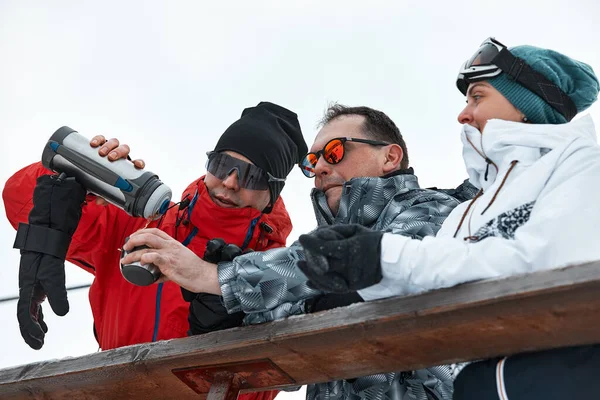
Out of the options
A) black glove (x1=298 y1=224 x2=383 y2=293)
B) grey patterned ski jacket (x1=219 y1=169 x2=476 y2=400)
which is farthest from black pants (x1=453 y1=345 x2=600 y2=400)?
grey patterned ski jacket (x1=219 y1=169 x2=476 y2=400)

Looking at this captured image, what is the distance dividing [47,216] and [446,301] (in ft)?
5.77

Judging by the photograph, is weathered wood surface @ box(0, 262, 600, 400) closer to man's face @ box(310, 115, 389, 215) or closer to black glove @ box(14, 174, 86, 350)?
black glove @ box(14, 174, 86, 350)

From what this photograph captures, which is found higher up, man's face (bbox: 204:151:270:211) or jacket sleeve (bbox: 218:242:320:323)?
man's face (bbox: 204:151:270:211)

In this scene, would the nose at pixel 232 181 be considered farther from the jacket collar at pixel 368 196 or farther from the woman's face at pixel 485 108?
the woman's face at pixel 485 108

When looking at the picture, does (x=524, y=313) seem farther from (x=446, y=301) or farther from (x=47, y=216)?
(x=47, y=216)

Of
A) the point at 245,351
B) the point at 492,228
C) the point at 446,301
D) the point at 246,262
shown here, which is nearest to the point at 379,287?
the point at 446,301

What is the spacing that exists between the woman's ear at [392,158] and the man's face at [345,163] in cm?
1

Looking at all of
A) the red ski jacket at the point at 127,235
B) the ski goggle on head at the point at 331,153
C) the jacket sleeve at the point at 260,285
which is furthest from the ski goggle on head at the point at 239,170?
the jacket sleeve at the point at 260,285

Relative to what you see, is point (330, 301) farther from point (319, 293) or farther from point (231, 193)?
point (231, 193)

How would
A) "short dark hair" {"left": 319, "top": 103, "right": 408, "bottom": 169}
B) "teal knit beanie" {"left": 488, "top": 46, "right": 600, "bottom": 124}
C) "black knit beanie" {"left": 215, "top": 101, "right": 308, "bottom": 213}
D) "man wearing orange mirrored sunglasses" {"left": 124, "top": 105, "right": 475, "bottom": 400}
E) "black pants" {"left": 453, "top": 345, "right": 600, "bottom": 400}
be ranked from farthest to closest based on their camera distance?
"black knit beanie" {"left": 215, "top": 101, "right": 308, "bottom": 213}, "short dark hair" {"left": 319, "top": 103, "right": 408, "bottom": 169}, "man wearing orange mirrored sunglasses" {"left": 124, "top": 105, "right": 475, "bottom": 400}, "teal knit beanie" {"left": 488, "top": 46, "right": 600, "bottom": 124}, "black pants" {"left": 453, "top": 345, "right": 600, "bottom": 400}

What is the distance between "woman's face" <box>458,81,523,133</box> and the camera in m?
2.20

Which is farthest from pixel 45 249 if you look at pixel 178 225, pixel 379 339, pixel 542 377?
pixel 542 377

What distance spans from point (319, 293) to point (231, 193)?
112cm

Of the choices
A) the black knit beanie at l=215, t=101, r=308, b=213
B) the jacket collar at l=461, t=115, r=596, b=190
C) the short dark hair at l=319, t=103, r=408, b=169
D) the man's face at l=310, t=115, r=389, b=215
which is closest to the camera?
the jacket collar at l=461, t=115, r=596, b=190
